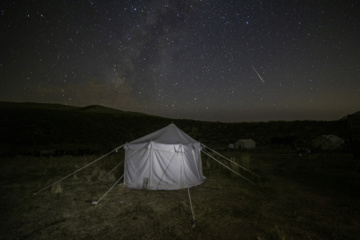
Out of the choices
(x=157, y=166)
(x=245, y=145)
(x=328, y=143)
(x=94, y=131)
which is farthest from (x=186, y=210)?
(x=94, y=131)

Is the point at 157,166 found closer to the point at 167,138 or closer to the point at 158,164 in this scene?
the point at 158,164

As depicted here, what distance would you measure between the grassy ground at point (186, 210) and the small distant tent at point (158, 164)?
38 cm

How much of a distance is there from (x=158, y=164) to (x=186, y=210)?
7.80ft

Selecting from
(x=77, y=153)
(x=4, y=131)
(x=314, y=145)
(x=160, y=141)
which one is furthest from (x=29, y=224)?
(x=4, y=131)

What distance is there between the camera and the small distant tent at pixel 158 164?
695 cm

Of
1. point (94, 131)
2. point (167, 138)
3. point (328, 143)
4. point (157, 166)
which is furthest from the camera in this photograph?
point (94, 131)

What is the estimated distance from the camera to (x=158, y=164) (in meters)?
7.10

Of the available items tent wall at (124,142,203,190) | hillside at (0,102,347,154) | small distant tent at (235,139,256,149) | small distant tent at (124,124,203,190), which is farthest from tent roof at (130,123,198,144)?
small distant tent at (235,139,256,149)

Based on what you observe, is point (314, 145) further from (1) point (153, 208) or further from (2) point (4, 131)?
(2) point (4, 131)

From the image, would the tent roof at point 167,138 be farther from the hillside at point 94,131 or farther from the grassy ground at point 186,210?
the hillside at point 94,131

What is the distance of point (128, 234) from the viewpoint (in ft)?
12.7

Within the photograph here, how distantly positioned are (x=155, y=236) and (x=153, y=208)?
1466 millimetres

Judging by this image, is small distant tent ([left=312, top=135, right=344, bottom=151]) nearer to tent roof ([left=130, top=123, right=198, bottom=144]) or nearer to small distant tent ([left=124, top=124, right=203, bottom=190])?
small distant tent ([left=124, top=124, right=203, bottom=190])

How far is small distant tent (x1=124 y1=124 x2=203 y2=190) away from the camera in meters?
6.95
